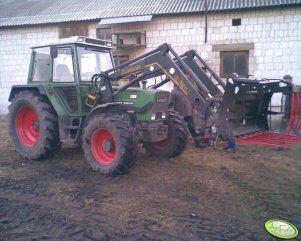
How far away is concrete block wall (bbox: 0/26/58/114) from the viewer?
13125 mm

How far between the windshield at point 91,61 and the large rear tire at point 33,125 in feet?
3.20

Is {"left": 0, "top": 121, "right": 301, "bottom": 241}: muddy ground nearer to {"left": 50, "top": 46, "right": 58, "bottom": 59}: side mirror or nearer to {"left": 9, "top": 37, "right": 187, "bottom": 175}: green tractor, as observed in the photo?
{"left": 9, "top": 37, "right": 187, "bottom": 175}: green tractor

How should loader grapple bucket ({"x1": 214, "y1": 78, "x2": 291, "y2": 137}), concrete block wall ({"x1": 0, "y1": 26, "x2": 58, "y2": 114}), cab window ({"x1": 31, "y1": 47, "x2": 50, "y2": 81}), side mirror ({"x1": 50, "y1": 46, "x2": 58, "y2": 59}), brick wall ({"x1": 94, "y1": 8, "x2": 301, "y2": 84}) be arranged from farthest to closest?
concrete block wall ({"x1": 0, "y1": 26, "x2": 58, "y2": 114})
brick wall ({"x1": 94, "y1": 8, "x2": 301, "y2": 84})
cab window ({"x1": 31, "y1": 47, "x2": 50, "y2": 81})
side mirror ({"x1": 50, "y1": 46, "x2": 58, "y2": 59})
loader grapple bucket ({"x1": 214, "y1": 78, "x2": 291, "y2": 137})

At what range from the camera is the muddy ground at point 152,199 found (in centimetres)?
343

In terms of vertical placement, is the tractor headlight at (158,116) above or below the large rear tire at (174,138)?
above

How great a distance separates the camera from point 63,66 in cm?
594

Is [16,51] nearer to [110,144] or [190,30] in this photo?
[190,30]

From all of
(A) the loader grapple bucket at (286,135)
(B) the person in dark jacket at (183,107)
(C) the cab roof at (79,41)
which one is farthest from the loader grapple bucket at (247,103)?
(C) the cab roof at (79,41)

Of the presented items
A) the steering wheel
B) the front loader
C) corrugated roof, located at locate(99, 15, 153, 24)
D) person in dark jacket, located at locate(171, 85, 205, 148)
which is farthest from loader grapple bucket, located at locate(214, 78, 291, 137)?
corrugated roof, located at locate(99, 15, 153, 24)

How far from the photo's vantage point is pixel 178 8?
11453 millimetres

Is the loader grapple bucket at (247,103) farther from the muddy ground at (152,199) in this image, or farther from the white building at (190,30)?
the white building at (190,30)

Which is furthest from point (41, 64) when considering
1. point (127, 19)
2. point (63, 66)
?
point (127, 19)

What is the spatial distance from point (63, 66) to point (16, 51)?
29.5ft

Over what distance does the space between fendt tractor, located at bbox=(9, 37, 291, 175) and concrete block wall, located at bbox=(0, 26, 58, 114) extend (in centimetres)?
743
